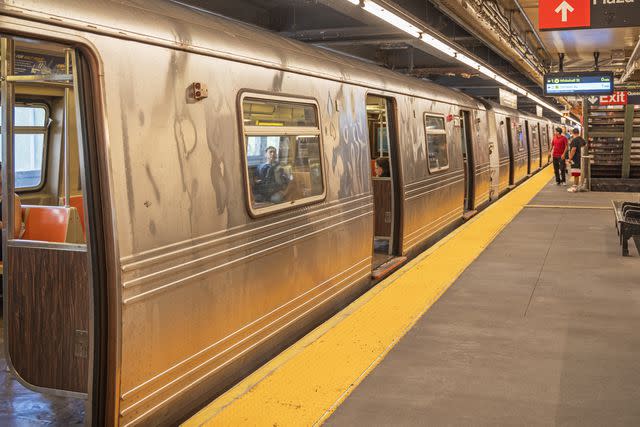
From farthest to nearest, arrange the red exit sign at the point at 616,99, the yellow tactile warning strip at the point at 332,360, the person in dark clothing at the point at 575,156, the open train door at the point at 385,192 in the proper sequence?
the person in dark clothing at the point at 575,156 → the red exit sign at the point at 616,99 → the open train door at the point at 385,192 → the yellow tactile warning strip at the point at 332,360

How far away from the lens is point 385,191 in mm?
10039

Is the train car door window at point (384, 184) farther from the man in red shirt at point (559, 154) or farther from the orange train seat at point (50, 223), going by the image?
the man in red shirt at point (559, 154)

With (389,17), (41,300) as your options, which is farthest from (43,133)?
(41,300)

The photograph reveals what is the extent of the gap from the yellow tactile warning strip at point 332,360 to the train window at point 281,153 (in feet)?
3.35

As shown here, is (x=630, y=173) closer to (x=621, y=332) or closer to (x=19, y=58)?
(x=621, y=332)

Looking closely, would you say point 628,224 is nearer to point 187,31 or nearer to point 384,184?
point 384,184

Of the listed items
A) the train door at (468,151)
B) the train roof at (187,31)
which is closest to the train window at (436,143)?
the train door at (468,151)

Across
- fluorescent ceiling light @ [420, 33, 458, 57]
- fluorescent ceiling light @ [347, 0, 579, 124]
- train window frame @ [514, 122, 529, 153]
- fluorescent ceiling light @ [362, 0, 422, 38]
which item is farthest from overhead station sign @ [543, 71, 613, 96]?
fluorescent ceiling light @ [362, 0, 422, 38]

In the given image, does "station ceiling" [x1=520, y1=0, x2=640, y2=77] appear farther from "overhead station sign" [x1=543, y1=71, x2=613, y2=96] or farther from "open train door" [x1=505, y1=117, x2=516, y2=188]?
"open train door" [x1=505, y1=117, x2=516, y2=188]

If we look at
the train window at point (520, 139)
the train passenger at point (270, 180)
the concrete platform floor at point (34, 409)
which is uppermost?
the train window at point (520, 139)

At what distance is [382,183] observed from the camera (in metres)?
10.0

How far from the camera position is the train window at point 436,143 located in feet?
34.5

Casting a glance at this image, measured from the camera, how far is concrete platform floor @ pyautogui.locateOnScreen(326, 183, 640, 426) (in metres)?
4.16

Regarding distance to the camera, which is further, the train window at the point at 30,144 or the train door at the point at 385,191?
the train door at the point at 385,191
